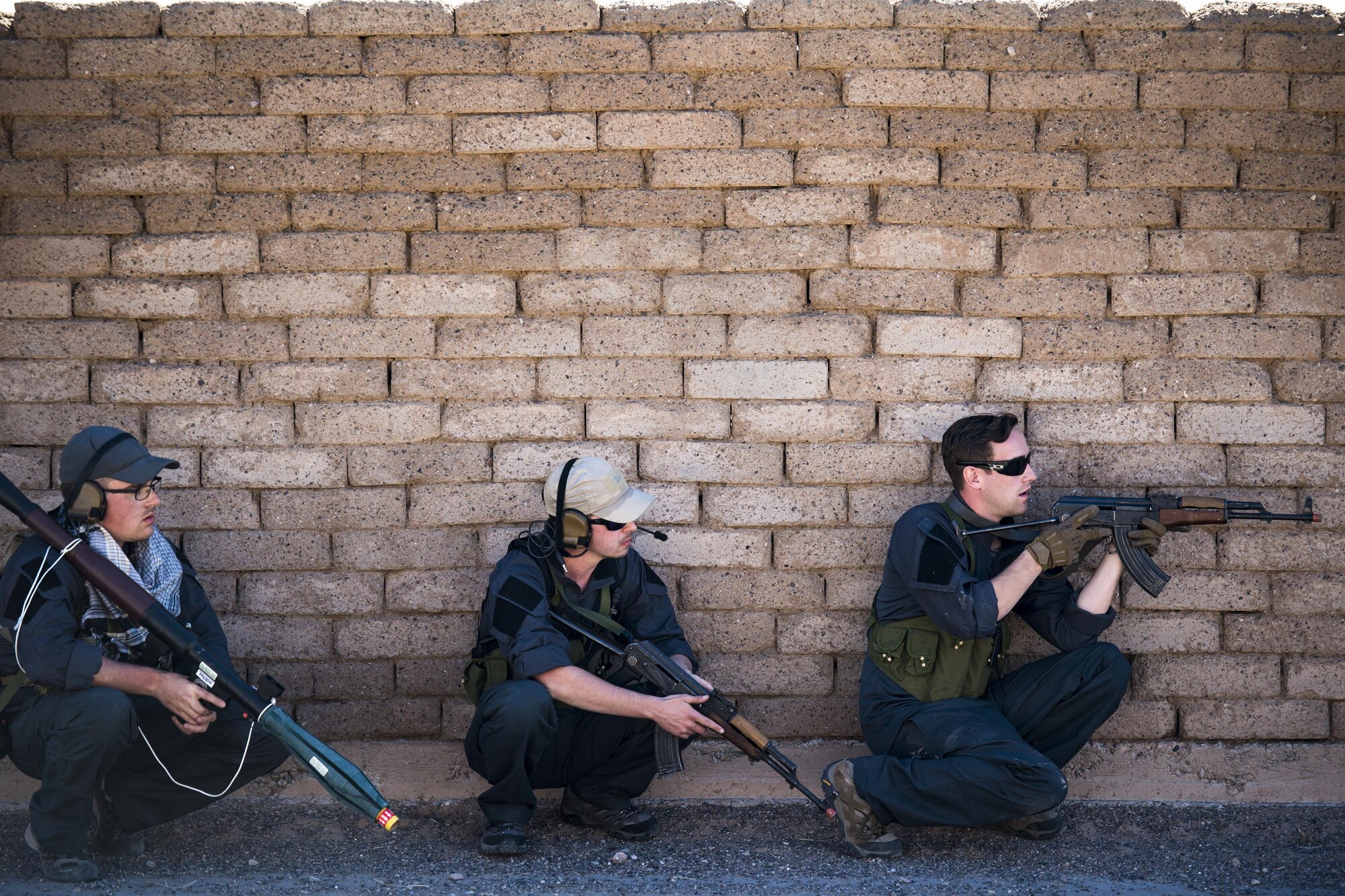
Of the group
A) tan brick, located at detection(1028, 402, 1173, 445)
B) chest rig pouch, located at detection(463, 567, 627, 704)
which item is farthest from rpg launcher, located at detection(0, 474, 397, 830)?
tan brick, located at detection(1028, 402, 1173, 445)

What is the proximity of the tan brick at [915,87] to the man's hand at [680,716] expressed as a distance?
7.64ft

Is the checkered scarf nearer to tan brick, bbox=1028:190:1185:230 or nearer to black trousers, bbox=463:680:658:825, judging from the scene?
black trousers, bbox=463:680:658:825

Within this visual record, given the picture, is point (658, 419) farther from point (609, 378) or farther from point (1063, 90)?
point (1063, 90)

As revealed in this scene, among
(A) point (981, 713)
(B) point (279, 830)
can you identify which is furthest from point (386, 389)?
(A) point (981, 713)

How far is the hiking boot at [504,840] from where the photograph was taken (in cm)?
382

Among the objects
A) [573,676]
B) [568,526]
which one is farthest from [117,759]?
[568,526]

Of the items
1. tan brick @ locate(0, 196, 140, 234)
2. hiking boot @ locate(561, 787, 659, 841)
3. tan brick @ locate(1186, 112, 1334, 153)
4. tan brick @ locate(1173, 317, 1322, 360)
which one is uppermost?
tan brick @ locate(1186, 112, 1334, 153)

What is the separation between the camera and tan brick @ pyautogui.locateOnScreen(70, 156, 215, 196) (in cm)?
444

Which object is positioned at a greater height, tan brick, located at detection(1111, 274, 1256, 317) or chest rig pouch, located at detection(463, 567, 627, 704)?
tan brick, located at detection(1111, 274, 1256, 317)

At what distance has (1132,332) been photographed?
14.4 feet

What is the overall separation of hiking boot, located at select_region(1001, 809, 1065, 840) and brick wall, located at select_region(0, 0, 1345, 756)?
0.64 m

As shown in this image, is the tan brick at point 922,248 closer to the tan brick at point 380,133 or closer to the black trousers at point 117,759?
the tan brick at point 380,133

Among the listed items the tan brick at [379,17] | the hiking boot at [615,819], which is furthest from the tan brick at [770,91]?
the hiking boot at [615,819]

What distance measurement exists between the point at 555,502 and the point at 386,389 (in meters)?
0.97
